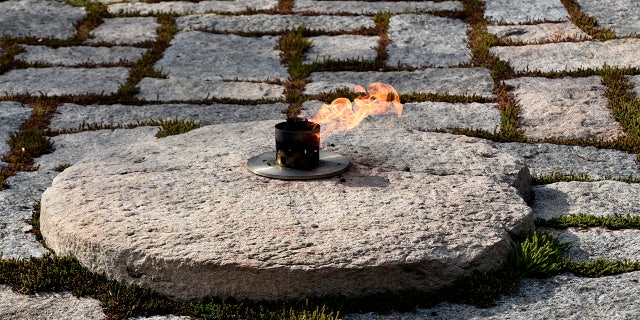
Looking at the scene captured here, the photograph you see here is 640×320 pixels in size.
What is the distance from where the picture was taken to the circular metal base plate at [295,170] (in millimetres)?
5168

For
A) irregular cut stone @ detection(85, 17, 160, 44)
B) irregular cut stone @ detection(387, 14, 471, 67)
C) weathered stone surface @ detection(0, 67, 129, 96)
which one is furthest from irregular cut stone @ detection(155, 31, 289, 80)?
irregular cut stone @ detection(387, 14, 471, 67)

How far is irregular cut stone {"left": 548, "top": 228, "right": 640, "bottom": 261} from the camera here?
4668mm

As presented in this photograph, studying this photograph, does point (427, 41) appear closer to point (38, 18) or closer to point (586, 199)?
point (586, 199)

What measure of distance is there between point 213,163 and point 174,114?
200 centimetres

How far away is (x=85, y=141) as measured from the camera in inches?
269

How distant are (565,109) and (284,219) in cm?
335

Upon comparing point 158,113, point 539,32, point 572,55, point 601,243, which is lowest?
point 601,243

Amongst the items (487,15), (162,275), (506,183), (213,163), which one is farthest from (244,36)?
(162,275)

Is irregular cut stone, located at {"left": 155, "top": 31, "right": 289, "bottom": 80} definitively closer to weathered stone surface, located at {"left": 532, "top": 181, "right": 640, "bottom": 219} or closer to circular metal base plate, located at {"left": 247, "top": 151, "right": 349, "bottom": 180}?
circular metal base plate, located at {"left": 247, "top": 151, "right": 349, "bottom": 180}

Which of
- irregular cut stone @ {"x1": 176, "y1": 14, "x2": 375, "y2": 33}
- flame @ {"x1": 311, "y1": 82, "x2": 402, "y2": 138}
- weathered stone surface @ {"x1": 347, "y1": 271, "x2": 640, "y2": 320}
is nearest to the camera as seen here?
weathered stone surface @ {"x1": 347, "y1": 271, "x2": 640, "y2": 320}

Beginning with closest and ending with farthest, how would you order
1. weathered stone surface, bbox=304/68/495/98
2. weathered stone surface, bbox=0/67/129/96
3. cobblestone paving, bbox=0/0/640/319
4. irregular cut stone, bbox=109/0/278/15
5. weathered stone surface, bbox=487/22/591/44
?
cobblestone paving, bbox=0/0/640/319 < weathered stone surface, bbox=304/68/495/98 < weathered stone surface, bbox=0/67/129/96 < weathered stone surface, bbox=487/22/591/44 < irregular cut stone, bbox=109/0/278/15

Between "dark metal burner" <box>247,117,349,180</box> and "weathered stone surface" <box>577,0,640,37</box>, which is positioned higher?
"weathered stone surface" <box>577,0,640,37</box>

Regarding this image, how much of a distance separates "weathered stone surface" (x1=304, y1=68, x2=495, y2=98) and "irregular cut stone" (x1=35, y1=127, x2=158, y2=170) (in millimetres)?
1653

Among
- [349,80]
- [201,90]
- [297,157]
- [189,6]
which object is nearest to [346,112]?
[297,157]
